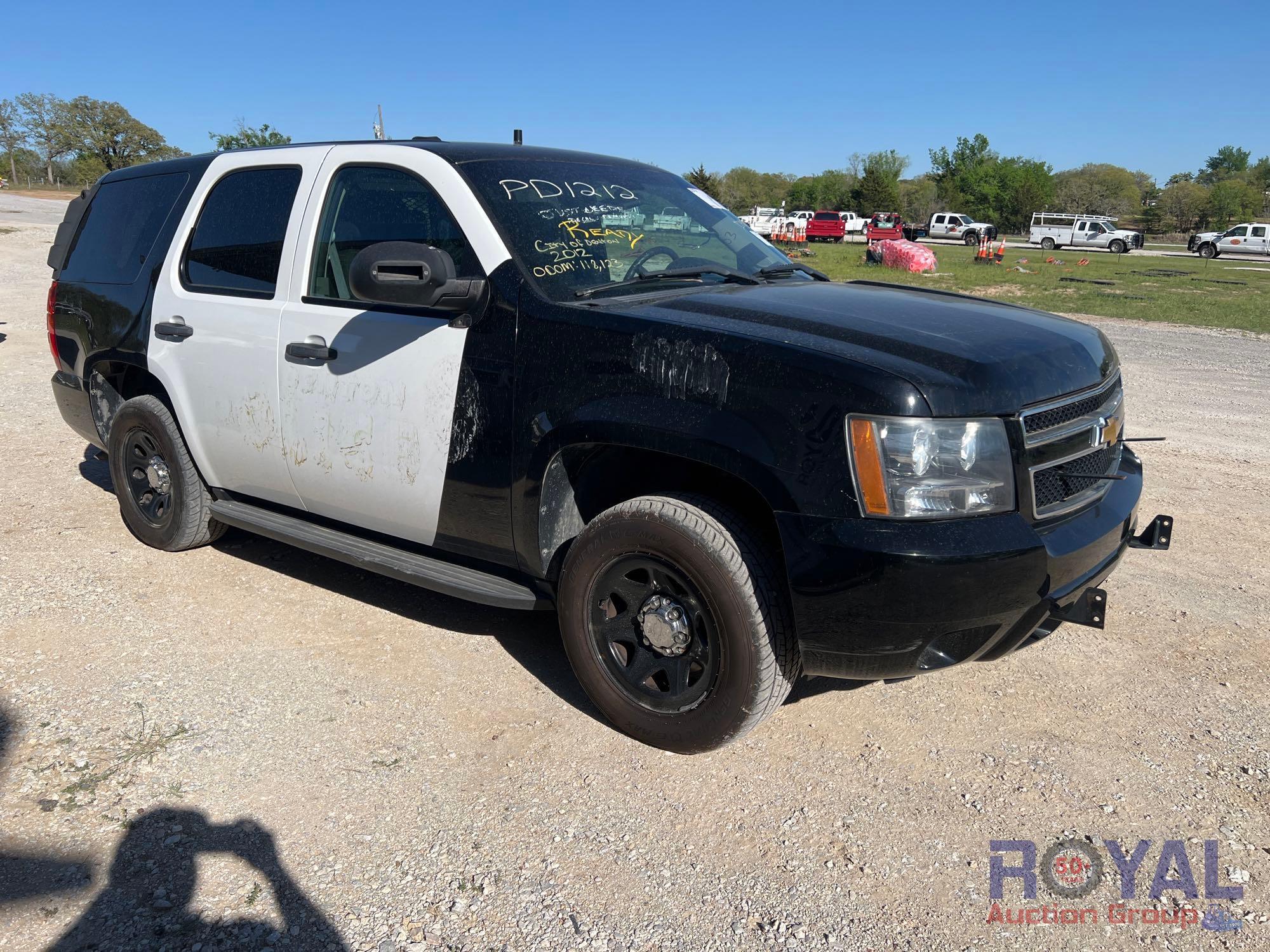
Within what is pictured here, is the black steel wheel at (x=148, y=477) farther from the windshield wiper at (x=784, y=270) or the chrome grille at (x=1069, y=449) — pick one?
the chrome grille at (x=1069, y=449)

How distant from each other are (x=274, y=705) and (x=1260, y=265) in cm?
4785

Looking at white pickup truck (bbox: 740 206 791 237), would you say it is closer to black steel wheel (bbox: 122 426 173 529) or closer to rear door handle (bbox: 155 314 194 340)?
black steel wheel (bbox: 122 426 173 529)

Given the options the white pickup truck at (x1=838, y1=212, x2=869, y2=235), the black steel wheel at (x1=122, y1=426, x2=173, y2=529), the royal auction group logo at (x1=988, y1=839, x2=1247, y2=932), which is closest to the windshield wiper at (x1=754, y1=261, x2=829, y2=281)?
the royal auction group logo at (x1=988, y1=839, x2=1247, y2=932)

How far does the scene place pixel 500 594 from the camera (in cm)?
351

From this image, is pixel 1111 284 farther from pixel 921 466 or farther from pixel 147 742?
pixel 147 742

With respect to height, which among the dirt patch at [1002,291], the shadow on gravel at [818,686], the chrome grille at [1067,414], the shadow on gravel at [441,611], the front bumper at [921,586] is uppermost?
the chrome grille at [1067,414]

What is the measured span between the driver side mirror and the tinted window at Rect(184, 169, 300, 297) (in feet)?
3.47

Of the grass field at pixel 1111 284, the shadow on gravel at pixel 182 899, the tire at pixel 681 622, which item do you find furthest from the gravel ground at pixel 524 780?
the grass field at pixel 1111 284

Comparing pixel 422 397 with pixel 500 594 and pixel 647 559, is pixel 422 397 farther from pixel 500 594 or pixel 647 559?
pixel 647 559

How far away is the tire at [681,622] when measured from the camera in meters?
2.94

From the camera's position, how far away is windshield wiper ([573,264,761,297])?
3457 millimetres

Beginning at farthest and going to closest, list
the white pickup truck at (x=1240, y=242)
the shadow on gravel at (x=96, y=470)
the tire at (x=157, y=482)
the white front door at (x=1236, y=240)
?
the white front door at (x=1236, y=240) → the white pickup truck at (x=1240, y=242) → the shadow on gravel at (x=96, y=470) → the tire at (x=157, y=482)

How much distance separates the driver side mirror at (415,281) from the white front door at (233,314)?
3.27 ft

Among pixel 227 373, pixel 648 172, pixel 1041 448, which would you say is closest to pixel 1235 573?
pixel 1041 448
